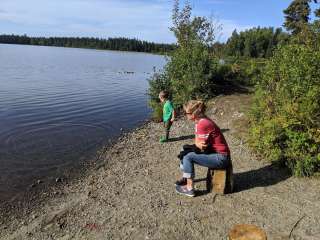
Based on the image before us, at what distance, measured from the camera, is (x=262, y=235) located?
20.4 feet

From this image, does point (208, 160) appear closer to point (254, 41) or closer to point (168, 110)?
point (168, 110)

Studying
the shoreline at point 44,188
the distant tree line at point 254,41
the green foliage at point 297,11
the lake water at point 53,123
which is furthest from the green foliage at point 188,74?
the distant tree line at point 254,41

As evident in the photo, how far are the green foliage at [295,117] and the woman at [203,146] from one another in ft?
7.43

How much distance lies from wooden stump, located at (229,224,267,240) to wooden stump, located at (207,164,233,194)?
142 centimetres

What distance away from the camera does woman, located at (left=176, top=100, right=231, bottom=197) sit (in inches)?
290

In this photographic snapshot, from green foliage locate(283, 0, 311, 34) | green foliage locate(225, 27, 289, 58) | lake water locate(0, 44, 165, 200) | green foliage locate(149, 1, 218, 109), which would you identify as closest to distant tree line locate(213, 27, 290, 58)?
green foliage locate(225, 27, 289, 58)

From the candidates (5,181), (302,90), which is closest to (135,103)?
(5,181)

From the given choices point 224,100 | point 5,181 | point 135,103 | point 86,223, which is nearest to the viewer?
point 86,223

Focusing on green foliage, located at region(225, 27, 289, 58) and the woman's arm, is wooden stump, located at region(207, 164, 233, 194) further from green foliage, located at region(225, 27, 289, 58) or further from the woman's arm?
green foliage, located at region(225, 27, 289, 58)

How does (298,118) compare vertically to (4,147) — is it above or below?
above

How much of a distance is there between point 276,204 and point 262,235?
1.59 m

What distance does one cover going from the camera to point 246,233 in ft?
20.7

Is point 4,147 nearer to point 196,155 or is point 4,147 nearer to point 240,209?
point 196,155

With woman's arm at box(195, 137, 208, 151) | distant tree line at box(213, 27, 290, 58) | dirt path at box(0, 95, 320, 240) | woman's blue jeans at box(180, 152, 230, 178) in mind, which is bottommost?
dirt path at box(0, 95, 320, 240)
